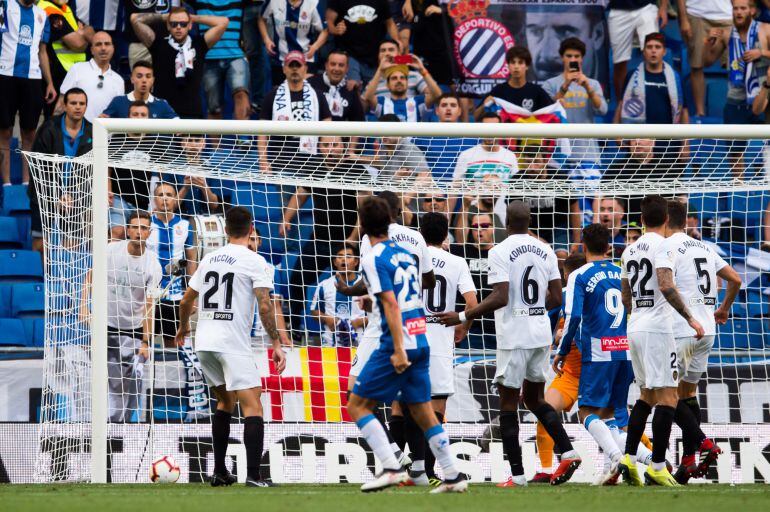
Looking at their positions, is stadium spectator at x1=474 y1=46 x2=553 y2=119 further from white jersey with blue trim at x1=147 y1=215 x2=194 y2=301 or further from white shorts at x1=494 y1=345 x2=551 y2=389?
white shorts at x1=494 y1=345 x2=551 y2=389

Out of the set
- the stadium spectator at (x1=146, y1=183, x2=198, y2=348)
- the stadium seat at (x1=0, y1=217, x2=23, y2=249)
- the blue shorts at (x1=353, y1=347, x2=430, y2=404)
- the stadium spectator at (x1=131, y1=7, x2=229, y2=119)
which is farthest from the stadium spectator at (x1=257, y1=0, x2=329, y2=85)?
the blue shorts at (x1=353, y1=347, x2=430, y2=404)

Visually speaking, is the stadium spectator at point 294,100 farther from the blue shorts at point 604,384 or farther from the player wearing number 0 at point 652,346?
the player wearing number 0 at point 652,346

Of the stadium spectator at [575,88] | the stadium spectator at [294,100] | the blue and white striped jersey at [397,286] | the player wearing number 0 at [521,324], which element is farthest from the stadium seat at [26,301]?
the stadium spectator at [575,88]

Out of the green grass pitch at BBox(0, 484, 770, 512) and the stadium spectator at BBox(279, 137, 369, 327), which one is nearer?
the green grass pitch at BBox(0, 484, 770, 512)

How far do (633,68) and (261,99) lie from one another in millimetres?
5650

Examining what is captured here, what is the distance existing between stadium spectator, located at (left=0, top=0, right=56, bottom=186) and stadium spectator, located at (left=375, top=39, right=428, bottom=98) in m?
4.31

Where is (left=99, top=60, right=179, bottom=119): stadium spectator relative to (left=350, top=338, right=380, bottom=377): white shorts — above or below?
above

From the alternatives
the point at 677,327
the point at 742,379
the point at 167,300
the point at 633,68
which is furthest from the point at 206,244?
the point at 633,68

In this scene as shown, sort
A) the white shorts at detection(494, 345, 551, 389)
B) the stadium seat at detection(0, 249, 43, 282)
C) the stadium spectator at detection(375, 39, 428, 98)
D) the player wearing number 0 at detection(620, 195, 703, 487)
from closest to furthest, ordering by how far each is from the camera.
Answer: the player wearing number 0 at detection(620, 195, 703, 487) → the white shorts at detection(494, 345, 551, 389) → the stadium seat at detection(0, 249, 43, 282) → the stadium spectator at detection(375, 39, 428, 98)

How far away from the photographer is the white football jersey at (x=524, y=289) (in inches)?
382

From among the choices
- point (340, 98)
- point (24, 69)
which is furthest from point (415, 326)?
point (24, 69)

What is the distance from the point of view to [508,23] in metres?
17.3

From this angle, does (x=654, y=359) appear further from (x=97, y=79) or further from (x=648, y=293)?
(x=97, y=79)

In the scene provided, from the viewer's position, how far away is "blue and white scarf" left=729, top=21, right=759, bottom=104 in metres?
16.5
